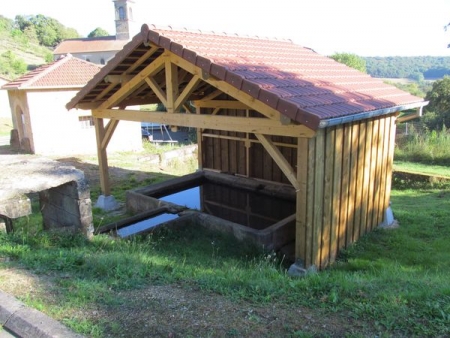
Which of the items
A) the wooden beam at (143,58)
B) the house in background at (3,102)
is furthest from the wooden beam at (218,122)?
→ the house in background at (3,102)

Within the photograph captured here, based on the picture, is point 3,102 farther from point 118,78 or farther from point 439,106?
point 439,106

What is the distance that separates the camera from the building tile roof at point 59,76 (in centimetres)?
1508

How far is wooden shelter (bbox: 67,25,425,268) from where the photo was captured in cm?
552

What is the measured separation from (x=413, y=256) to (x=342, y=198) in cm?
152

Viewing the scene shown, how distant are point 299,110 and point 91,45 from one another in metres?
56.7

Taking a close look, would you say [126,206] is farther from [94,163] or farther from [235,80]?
[94,163]

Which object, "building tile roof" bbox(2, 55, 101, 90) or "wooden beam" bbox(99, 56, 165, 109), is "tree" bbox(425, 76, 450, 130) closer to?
"building tile roof" bbox(2, 55, 101, 90)

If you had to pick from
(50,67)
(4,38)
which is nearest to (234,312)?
(50,67)

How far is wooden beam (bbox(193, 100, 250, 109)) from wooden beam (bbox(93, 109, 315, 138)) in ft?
9.00

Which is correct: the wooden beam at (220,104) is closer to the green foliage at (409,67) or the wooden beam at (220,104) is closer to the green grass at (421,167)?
the green grass at (421,167)

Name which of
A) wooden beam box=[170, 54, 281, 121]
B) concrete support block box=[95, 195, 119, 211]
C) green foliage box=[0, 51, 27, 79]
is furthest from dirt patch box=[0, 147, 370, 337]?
green foliage box=[0, 51, 27, 79]

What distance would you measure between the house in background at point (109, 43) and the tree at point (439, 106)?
4166cm

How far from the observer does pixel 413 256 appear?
6234mm

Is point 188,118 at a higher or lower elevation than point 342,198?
higher
